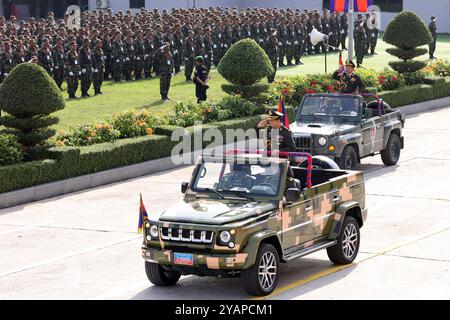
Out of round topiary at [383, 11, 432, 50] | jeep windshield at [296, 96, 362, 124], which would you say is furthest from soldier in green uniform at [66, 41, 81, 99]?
jeep windshield at [296, 96, 362, 124]

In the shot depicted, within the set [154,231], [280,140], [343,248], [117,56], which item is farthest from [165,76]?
[154,231]

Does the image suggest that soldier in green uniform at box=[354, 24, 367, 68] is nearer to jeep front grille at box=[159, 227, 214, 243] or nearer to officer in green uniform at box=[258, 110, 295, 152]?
officer in green uniform at box=[258, 110, 295, 152]

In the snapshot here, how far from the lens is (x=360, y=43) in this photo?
4569cm

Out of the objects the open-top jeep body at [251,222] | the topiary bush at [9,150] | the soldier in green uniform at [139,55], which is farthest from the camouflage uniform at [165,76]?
the open-top jeep body at [251,222]

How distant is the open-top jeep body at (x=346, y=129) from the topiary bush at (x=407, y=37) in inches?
439

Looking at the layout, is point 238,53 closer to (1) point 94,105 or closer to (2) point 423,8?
(1) point 94,105

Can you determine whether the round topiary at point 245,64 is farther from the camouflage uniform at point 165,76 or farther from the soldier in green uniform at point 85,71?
the soldier in green uniform at point 85,71

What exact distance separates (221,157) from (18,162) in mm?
7559

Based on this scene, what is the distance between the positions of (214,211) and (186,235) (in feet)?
1.65

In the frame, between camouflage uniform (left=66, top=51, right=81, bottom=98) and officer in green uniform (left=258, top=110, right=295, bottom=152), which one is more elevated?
officer in green uniform (left=258, top=110, right=295, bottom=152)

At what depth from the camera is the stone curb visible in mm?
19789

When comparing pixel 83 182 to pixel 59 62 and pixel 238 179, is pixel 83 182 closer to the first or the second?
pixel 238 179

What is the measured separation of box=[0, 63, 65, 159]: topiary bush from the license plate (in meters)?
8.44

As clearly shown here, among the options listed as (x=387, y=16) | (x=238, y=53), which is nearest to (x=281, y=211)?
(x=238, y=53)
